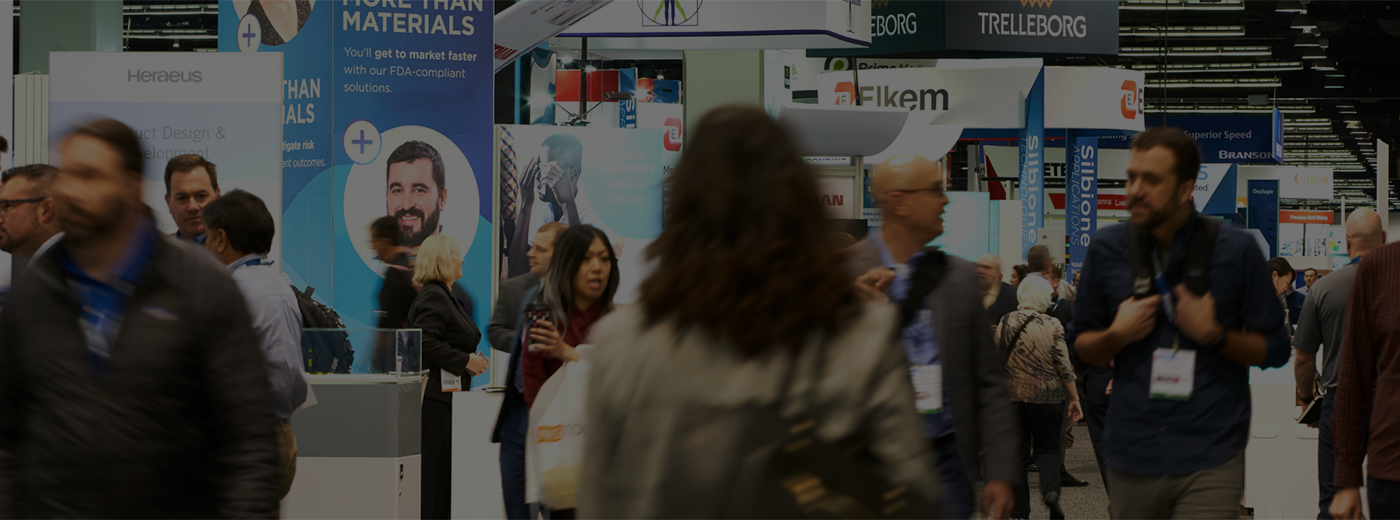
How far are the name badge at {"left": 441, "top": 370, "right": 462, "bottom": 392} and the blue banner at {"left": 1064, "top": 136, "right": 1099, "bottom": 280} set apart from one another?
Result: 1252 centimetres

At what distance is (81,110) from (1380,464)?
5.13 meters

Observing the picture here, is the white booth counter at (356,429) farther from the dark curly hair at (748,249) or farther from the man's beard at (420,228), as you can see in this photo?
the dark curly hair at (748,249)

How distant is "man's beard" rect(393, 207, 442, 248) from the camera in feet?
26.7

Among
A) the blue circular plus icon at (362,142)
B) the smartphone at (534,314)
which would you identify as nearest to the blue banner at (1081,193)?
the blue circular plus icon at (362,142)

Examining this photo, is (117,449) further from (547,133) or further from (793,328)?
(547,133)

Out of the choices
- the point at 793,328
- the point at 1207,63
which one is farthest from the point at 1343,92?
the point at 793,328

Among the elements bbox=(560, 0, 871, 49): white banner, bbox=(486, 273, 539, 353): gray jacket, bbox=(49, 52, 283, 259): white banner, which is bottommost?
bbox=(486, 273, 539, 353): gray jacket

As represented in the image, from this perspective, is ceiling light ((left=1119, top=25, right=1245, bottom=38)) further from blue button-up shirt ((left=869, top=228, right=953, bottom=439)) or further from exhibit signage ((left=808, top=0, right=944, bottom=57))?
blue button-up shirt ((left=869, top=228, right=953, bottom=439))

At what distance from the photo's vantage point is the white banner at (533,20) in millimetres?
8688

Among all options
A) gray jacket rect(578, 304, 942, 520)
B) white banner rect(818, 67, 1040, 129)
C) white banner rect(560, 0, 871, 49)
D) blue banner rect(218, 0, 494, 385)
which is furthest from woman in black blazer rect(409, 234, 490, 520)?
white banner rect(818, 67, 1040, 129)

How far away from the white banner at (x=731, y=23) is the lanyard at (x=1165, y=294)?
704 centimetres

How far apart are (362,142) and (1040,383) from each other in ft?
14.5

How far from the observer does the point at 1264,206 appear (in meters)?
24.9

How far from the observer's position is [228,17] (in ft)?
27.3
